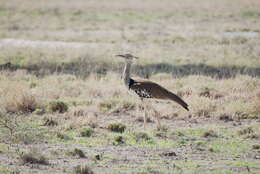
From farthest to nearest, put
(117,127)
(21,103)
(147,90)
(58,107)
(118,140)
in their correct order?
(58,107)
(21,103)
(117,127)
(147,90)
(118,140)

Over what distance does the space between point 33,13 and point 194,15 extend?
10.3 metres

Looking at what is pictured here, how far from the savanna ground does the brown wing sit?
1.83 ft

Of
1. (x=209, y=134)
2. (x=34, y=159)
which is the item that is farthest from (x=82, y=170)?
(x=209, y=134)

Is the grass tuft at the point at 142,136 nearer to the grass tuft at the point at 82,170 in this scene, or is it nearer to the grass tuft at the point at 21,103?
the grass tuft at the point at 82,170

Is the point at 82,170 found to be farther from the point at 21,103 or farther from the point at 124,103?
the point at 124,103

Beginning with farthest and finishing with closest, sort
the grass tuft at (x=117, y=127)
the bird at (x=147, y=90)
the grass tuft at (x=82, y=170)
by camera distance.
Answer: the grass tuft at (x=117, y=127), the bird at (x=147, y=90), the grass tuft at (x=82, y=170)

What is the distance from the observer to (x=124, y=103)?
11992mm

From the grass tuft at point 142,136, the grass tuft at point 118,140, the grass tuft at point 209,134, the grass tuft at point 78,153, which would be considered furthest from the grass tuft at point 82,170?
the grass tuft at point 209,134

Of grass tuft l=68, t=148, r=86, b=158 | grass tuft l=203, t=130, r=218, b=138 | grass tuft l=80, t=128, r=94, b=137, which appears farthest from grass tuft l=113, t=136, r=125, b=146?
grass tuft l=203, t=130, r=218, b=138

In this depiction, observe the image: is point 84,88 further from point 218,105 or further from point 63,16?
point 63,16

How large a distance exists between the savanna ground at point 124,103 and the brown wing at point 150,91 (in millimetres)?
557

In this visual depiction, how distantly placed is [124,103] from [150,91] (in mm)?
2147

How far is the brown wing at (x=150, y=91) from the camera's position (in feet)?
32.4

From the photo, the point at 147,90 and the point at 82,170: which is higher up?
the point at 147,90
